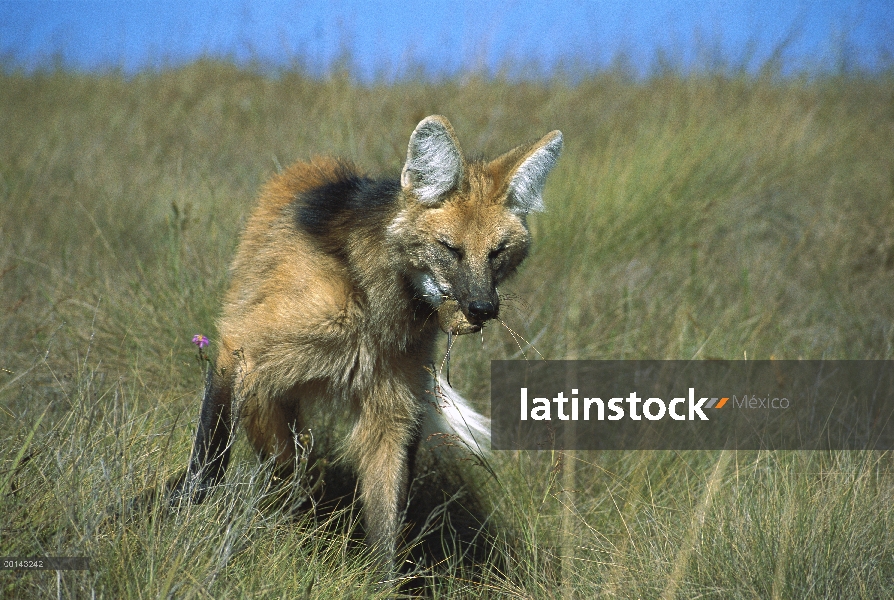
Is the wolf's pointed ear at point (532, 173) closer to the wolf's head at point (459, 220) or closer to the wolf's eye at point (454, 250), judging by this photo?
the wolf's head at point (459, 220)

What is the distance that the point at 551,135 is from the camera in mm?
3035

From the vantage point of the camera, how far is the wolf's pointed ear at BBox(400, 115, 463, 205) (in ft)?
9.12

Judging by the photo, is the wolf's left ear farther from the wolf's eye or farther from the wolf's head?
the wolf's eye

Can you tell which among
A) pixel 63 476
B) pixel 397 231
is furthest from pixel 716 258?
pixel 63 476

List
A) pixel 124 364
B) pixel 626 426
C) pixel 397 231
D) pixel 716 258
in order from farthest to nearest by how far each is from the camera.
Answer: pixel 716 258
pixel 626 426
pixel 124 364
pixel 397 231

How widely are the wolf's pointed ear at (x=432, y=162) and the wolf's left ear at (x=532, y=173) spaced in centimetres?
25

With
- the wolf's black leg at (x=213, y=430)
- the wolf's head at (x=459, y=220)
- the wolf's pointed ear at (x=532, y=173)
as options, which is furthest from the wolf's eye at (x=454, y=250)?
the wolf's black leg at (x=213, y=430)

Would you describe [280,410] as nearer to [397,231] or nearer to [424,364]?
[424,364]

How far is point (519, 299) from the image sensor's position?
3932 mm

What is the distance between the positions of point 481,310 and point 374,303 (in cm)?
52

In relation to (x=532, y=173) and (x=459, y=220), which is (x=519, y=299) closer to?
(x=532, y=173)

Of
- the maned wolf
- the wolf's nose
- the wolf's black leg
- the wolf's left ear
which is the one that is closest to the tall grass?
the wolf's black leg

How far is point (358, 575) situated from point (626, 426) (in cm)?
183

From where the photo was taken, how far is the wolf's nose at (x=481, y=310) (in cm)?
260
